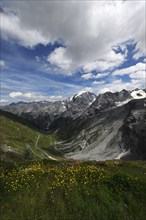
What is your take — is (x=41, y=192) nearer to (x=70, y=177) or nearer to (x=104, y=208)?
(x=70, y=177)

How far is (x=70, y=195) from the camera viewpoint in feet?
59.8

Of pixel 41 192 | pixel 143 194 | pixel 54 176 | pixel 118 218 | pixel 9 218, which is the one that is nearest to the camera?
pixel 9 218

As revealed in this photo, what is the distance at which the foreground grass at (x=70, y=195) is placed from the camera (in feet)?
54.8

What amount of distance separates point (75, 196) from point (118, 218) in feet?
10.2

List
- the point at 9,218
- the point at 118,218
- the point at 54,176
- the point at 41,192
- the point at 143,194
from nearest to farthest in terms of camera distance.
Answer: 1. the point at 9,218
2. the point at 118,218
3. the point at 41,192
4. the point at 143,194
5. the point at 54,176

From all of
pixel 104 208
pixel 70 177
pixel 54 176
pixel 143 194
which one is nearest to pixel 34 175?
pixel 54 176

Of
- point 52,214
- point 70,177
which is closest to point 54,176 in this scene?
point 70,177

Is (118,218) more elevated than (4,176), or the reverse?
(4,176)

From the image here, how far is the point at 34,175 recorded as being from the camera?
20844mm

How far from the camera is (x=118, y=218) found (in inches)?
673

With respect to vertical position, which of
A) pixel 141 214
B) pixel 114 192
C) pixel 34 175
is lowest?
pixel 141 214

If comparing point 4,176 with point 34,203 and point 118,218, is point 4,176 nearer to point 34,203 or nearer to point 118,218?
point 34,203

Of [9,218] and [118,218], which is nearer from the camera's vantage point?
[9,218]

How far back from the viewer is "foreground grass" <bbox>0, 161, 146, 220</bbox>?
16703 millimetres
